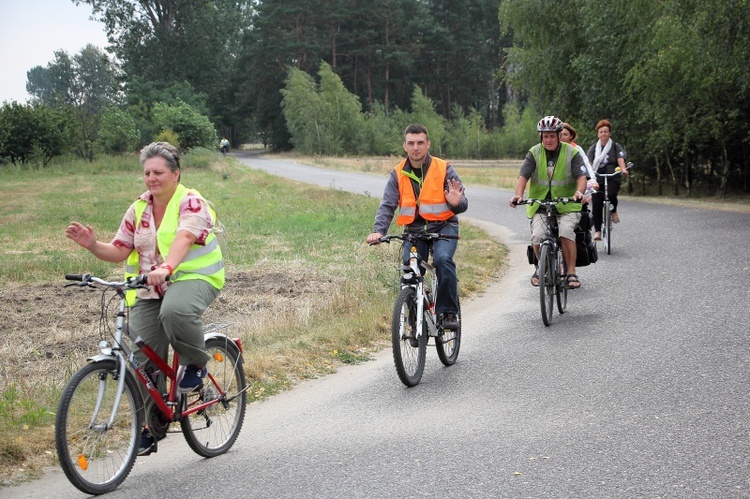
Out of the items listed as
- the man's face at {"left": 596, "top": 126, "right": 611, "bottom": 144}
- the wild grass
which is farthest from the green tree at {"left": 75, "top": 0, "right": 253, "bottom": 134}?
the man's face at {"left": 596, "top": 126, "right": 611, "bottom": 144}

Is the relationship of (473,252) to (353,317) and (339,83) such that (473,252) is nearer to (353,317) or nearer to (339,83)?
(353,317)

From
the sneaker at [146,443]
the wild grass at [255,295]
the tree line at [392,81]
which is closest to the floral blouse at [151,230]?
the sneaker at [146,443]

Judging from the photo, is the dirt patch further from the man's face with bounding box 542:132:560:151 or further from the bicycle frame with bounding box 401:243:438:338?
the man's face with bounding box 542:132:560:151

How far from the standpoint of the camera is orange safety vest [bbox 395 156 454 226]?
25.5ft

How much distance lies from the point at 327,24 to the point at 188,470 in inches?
3686

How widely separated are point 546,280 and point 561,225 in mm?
969

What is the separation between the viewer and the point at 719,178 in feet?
91.4

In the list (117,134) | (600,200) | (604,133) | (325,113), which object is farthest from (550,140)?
(325,113)

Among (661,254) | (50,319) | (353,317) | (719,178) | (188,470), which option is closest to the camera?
(188,470)

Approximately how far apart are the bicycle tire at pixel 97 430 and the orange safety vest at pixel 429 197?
3.23 metres

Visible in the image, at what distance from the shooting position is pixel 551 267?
980cm

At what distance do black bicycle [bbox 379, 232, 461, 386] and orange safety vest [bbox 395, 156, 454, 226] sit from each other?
19 centimetres

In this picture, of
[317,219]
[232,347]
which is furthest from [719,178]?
[232,347]

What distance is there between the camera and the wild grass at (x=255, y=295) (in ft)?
25.0
